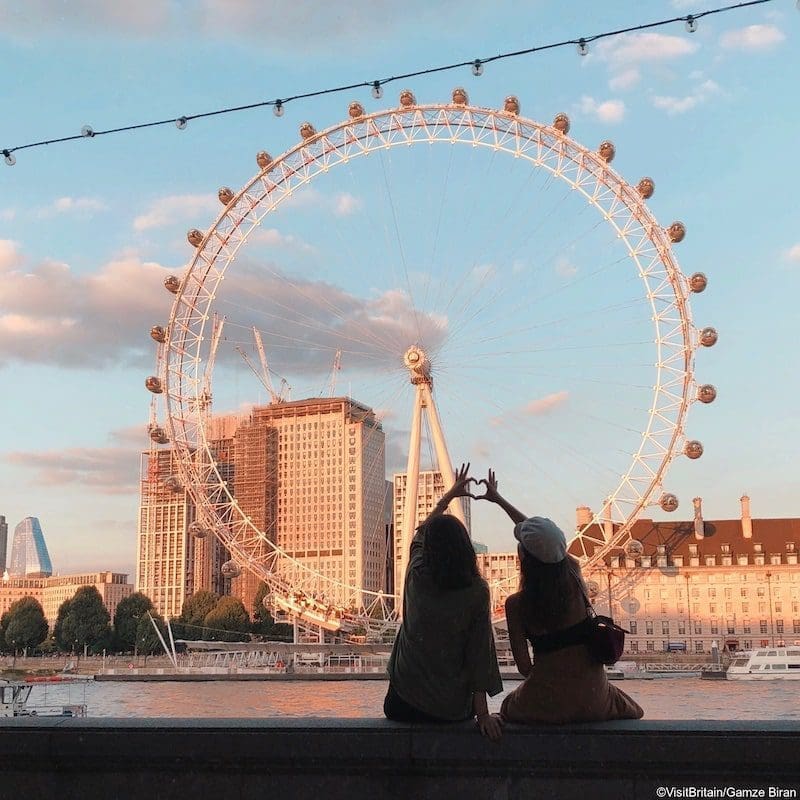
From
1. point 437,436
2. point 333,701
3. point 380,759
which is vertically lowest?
point 333,701

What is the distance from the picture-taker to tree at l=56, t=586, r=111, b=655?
8800cm

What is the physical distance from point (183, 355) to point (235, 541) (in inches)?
323

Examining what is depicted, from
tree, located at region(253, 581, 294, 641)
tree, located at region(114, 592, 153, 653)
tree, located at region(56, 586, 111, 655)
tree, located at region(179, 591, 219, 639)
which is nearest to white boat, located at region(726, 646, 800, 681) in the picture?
tree, located at region(253, 581, 294, 641)

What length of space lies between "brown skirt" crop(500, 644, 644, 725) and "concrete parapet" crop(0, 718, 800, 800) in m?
0.13

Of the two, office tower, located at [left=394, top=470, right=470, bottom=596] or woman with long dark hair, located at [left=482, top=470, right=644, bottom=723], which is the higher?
office tower, located at [left=394, top=470, right=470, bottom=596]

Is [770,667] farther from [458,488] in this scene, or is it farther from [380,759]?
[380,759]

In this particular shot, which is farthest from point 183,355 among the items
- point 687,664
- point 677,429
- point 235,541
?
point 687,664

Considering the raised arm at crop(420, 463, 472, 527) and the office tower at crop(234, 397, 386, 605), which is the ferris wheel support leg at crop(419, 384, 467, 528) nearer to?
the raised arm at crop(420, 463, 472, 527)

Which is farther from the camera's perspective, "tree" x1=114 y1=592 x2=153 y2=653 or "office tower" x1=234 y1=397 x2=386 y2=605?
"office tower" x1=234 y1=397 x2=386 y2=605

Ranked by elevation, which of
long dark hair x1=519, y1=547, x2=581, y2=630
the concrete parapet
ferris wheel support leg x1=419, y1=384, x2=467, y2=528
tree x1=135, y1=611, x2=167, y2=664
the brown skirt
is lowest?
tree x1=135, y1=611, x2=167, y2=664

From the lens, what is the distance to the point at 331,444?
118 m

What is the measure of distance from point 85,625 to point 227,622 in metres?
12.2

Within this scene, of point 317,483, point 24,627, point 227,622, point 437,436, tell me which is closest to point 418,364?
point 437,436

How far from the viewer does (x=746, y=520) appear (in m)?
85.0
